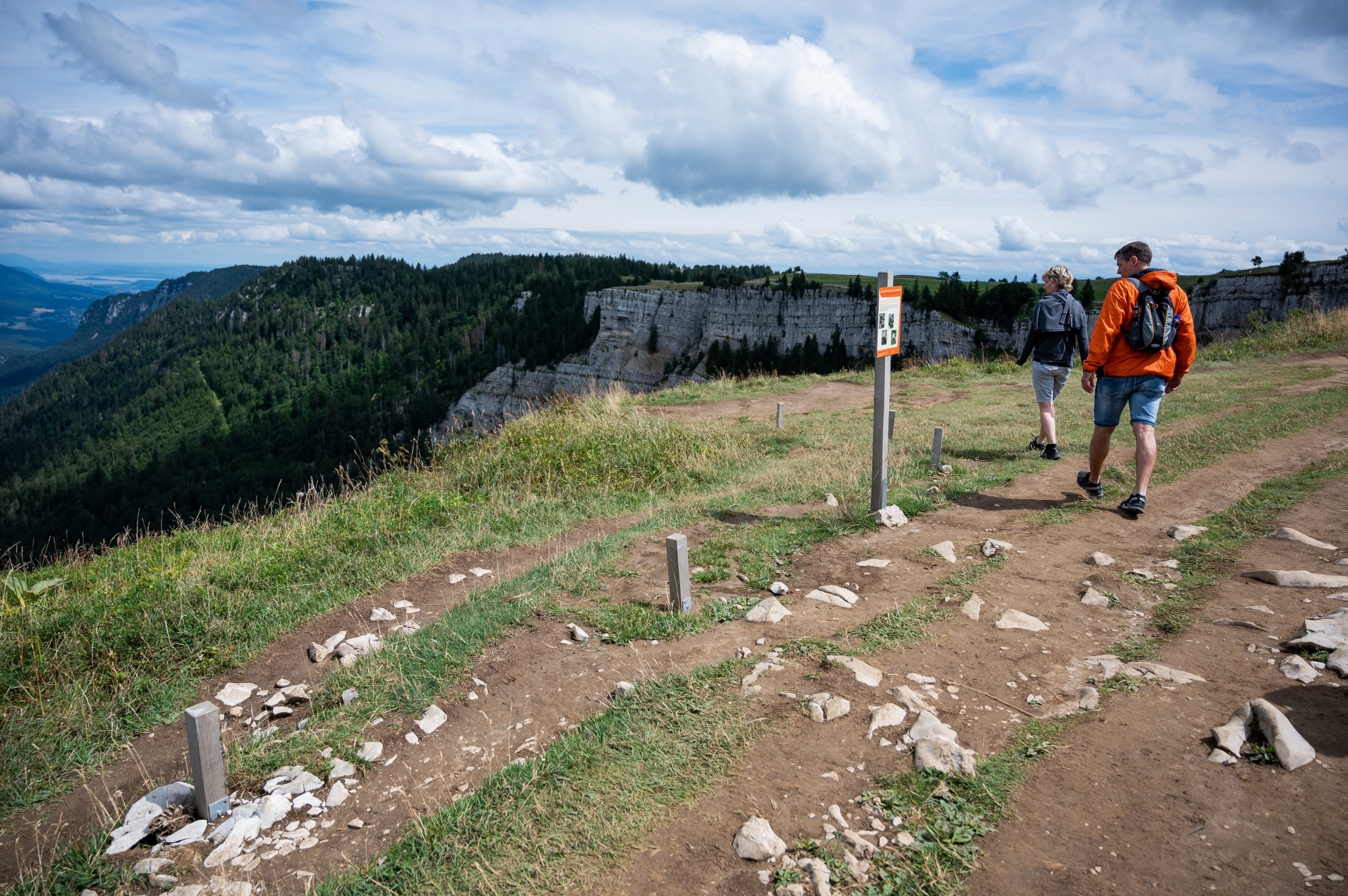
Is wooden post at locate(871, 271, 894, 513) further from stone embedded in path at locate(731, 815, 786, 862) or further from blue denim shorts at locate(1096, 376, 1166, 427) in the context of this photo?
stone embedded in path at locate(731, 815, 786, 862)

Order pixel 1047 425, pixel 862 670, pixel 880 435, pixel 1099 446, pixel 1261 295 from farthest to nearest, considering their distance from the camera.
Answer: pixel 1261 295, pixel 1047 425, pixel 1099 446, pixel 880 435, pixel 862 670

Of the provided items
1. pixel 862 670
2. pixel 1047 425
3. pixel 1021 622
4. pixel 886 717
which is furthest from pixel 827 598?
pixel 1047 425

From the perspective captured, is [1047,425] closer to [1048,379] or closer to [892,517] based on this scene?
[1048,379]

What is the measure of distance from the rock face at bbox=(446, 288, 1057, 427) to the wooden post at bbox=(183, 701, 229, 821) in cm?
5292

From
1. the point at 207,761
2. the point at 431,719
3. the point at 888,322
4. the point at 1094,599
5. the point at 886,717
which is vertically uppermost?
the point at 888,322

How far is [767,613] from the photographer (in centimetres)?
511

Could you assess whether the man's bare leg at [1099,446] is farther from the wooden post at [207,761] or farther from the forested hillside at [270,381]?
the forested hillside at [270,381]

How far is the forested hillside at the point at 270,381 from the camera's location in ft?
346

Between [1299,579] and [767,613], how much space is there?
13.0ft

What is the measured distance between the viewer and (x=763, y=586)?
19.0 feet

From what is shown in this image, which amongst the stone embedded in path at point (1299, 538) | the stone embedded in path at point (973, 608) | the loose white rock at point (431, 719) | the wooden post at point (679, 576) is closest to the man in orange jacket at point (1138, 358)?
the stone embedded in path at point (1299, 538)

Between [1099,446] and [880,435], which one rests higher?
[880,435]

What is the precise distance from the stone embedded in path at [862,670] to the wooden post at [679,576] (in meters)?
1.30

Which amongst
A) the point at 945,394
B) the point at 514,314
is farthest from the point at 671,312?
the point at 945,394
